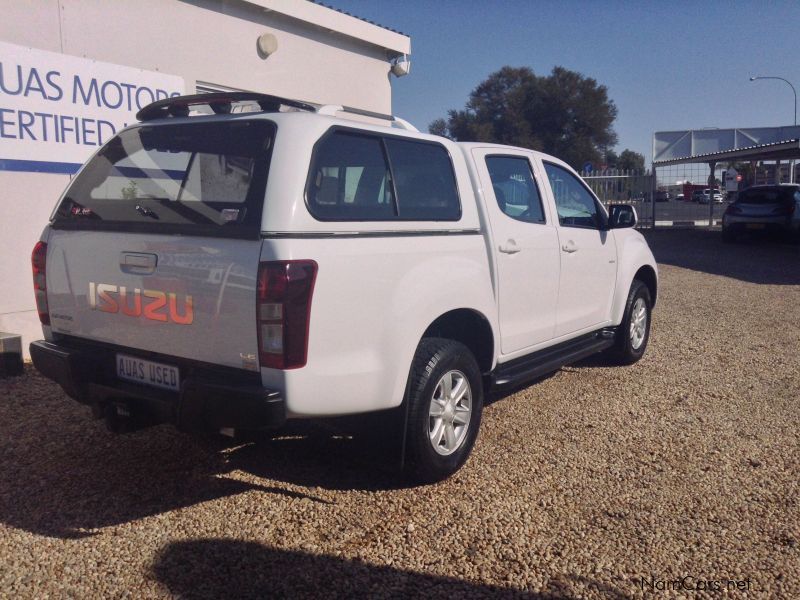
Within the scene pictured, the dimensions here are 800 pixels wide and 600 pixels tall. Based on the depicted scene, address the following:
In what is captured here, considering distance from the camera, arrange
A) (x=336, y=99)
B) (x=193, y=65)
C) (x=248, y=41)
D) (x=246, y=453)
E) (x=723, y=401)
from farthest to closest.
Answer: (x=336, y=99), (x=248, y=41), (x=193, y=65), (x=723, y=401), (x=246, y=453)

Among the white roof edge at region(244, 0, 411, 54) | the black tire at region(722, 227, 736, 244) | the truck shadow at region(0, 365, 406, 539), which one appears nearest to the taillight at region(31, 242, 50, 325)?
the truck shadow at region(0, 365, 406, 539)

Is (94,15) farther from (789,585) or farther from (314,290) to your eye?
(789,585)

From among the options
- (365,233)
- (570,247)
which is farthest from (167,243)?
(570,247)

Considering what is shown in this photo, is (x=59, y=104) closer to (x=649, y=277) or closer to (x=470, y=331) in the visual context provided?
(x=470, y=331)

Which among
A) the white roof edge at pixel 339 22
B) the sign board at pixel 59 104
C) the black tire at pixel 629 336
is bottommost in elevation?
the black tire at pixel 629 336

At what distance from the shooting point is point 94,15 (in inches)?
272

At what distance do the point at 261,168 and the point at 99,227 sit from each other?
0.97 metres

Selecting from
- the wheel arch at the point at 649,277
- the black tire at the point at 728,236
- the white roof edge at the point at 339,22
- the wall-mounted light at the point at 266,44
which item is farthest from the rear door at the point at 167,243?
the black tire at the point at 728,236

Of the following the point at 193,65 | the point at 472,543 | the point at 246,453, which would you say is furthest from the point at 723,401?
the point at 193,65

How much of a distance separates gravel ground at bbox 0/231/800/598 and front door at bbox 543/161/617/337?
635mm

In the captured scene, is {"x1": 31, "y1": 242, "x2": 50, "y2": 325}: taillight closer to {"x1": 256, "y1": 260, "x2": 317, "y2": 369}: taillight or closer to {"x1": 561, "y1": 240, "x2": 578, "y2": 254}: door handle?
{"x1": 256, "y1": 260, "x2": 317, "y2": 369}: taillight

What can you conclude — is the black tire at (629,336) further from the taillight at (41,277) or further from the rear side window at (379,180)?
the taillight at (41,277)

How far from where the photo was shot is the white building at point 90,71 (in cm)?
636

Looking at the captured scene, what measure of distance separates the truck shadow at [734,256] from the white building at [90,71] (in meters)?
9.08
